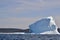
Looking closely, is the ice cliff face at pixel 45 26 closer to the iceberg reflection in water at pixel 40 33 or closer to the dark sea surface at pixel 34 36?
the iceberg reflection in water at pixel 40 33

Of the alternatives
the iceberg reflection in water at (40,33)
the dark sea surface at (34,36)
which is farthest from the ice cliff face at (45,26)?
the dark sea surface at (34,36)

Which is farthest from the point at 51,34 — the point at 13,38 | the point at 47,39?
the point at 13,38

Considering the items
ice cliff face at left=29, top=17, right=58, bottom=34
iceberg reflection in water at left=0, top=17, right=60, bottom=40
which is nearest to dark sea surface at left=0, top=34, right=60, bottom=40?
iceberg reflection in water at left=0, top=17, right=60, bottom=40

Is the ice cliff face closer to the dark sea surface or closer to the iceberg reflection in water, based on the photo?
the iceberg reflection in water

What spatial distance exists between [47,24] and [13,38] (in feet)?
6.55

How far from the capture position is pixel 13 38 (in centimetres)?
908

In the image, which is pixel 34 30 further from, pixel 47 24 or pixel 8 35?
pixel 8 35

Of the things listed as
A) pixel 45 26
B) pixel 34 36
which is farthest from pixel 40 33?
pixel 45 26

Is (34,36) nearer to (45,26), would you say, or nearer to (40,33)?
(40,33)

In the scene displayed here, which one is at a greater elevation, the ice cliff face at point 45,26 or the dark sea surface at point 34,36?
the ice cliff face at point 45,26

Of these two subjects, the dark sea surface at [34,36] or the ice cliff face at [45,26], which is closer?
the dark sea surface at [34,36]

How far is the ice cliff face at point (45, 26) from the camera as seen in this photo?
9.89 meters

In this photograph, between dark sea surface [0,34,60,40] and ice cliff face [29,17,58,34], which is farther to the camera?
ice cliff face [29,17,58,34]

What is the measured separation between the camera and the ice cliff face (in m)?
9.89
